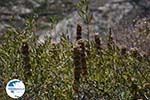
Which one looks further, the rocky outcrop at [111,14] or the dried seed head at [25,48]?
the rocky outcrop at [111,14]

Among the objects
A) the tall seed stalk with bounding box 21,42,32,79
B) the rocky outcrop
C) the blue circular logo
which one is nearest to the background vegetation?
the tall seed stalk with bounding box 21,42,32,79

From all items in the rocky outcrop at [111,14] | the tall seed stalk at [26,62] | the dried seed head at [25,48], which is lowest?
the rocky outcrop at [111,14]

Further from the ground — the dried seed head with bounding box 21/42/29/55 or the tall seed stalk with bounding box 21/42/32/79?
the dried seed head with bounding box 21/42/29/55

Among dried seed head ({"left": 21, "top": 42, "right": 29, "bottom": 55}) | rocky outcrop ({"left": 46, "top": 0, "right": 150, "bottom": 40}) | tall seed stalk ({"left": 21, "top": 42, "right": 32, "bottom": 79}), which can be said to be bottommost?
rocky outcrop ({"left": 46, "top": 0, "right": 150, "bottom": 40})

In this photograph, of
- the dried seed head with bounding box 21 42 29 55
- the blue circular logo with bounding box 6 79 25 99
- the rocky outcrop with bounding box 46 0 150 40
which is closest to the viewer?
the blue circular logo with bounding box 6 79 25 99

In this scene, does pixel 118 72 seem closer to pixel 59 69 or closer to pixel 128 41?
pixel 59 69

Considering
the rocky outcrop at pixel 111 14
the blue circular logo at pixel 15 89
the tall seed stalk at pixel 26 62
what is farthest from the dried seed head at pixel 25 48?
the rocky outcrop at pixel 111 14

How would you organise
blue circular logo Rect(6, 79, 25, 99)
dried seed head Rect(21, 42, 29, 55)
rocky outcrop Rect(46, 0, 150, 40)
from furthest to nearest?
1. rocky outcrop Rect(46, 0, 150, 40)
2. dried seed head Rect(21, 42, 29, 55)
3. blue circular logo Rect(6, 79, 25, 99)

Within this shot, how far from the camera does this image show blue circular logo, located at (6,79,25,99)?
239 centimetres

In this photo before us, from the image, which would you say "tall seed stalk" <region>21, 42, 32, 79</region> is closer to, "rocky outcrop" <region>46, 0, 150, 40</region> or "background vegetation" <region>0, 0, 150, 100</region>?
"background vegetation" <region>0, 0, 150, 100</region>

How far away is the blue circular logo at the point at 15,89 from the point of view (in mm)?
2389

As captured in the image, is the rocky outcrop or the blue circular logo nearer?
the blue circular logo

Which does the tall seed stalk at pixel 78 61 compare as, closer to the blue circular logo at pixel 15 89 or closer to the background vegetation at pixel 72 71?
the background vegetation at pixel 72 71

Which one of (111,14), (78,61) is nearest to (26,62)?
(78,61)
